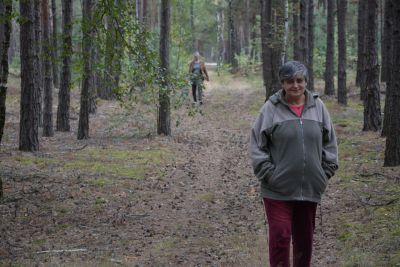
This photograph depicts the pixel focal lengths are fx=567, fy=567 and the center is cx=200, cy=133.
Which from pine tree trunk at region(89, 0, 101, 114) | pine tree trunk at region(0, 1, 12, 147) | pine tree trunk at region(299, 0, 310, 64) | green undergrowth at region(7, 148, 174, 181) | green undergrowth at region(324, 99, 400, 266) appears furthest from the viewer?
pine tree trunk at region(299, 0, 310, 64)

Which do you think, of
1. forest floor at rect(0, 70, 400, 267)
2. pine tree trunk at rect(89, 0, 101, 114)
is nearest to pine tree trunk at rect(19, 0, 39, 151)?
forest floor at rect(0, 70, 400, 267)

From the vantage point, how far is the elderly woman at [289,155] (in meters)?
4.96

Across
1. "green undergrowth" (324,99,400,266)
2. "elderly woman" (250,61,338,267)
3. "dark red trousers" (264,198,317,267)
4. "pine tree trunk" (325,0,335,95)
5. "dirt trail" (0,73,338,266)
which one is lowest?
"dirt trail" (0,73,338,266)

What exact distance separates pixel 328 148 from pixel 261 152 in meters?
0.64

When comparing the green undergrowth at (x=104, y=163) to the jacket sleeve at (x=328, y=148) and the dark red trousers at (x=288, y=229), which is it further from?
the jacket sleeve at (x=328, y=148)

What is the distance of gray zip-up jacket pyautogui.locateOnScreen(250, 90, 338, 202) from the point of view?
4.95 metres

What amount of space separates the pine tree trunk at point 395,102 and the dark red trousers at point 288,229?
5.39 meters

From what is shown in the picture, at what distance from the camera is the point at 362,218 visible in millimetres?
7945

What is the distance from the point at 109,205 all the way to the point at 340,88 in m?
14.5

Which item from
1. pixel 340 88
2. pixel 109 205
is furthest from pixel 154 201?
pixel 340 88

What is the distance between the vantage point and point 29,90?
12602 mm

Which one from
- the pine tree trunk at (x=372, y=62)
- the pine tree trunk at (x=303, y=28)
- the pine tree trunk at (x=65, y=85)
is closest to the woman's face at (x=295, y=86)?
the pine tree trunk at (x=65, y=85)

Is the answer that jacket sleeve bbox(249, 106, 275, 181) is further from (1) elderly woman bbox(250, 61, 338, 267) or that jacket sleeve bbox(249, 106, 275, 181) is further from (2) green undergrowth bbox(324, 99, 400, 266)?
(2) green undergrowth bbox(324, 99, 400, 266)

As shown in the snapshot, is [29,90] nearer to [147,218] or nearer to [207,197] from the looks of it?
[207,197]
